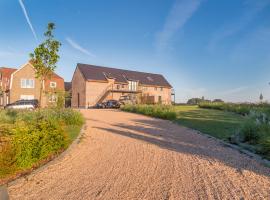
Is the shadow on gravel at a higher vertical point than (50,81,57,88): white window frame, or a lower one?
lower

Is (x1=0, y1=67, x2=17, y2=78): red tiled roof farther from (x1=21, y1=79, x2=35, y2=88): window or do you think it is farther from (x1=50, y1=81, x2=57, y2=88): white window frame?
(x1=50, y1=81, x2=57, y2=88): white window frame

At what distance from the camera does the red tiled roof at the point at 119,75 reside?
38.8m

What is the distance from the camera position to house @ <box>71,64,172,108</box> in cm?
3716

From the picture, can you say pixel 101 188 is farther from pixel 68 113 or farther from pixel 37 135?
pixel 68 113

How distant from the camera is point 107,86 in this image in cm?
3931

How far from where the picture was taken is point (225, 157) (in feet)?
19.8

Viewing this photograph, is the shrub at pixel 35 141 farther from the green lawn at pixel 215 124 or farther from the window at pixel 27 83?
the window at pixel 27 83

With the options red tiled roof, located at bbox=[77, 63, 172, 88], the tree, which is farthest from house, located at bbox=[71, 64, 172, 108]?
the tree

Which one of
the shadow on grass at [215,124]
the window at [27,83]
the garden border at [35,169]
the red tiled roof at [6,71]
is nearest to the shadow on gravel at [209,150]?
the shadow on grass at [215,124]

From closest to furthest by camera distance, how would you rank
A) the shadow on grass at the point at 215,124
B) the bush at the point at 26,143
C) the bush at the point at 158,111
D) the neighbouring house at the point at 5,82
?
the bush at the point at 26,143
the shadow on grass at the point at 215,124
the bush at the point at 158,111
the neighbouring house at the point at 5,82

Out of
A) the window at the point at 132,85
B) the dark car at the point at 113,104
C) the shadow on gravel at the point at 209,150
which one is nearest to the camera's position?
the shadow on gravel at the point at 209,150

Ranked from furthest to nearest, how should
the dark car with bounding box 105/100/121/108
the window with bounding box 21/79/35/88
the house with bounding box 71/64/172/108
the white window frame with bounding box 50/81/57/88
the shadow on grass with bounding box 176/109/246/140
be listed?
the white window frame with bounding box 50/81/57/88, the house with bounding box 71/64/172/108, the window with bounding box 21/79/35/88, the dark car with bounding box 105/100/121/108, the shadow on grass with bounding box 176/109/246/140

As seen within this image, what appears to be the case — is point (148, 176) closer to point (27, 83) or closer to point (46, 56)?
point (46, 56)

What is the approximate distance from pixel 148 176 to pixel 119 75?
38.6 metres
